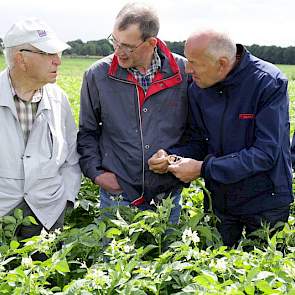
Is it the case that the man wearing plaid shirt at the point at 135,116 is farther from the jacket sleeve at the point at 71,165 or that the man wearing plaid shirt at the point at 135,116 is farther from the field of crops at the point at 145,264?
the field of crops at the point at 145,264

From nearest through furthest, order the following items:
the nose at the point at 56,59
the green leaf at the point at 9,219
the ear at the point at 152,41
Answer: the green leaf at the point at 9,219 < the nose at the point at 56,59 < the ear at the point at 152,41

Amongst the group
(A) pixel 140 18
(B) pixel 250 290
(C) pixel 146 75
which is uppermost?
(A) pixel 140 18

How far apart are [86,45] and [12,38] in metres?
48.5

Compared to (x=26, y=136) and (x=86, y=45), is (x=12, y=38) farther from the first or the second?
(x=86, y=45)

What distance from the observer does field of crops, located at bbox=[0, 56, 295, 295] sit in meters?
2.32

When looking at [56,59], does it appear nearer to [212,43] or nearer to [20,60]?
[20,60]

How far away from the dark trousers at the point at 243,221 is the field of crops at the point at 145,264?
1.07 ft

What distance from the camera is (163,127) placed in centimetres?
376

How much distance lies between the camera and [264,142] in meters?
3.36

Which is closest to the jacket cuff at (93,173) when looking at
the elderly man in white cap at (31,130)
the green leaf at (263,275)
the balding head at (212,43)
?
the elderly man in white cap at (31,130)

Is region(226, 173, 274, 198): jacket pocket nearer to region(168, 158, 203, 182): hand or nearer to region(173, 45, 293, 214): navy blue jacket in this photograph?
region(173, 45, 293, 214): navy blue jacket

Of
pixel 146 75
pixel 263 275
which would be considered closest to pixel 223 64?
pixel 146 75

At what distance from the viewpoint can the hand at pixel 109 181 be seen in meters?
3.81

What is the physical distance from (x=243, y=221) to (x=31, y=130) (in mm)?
1544
